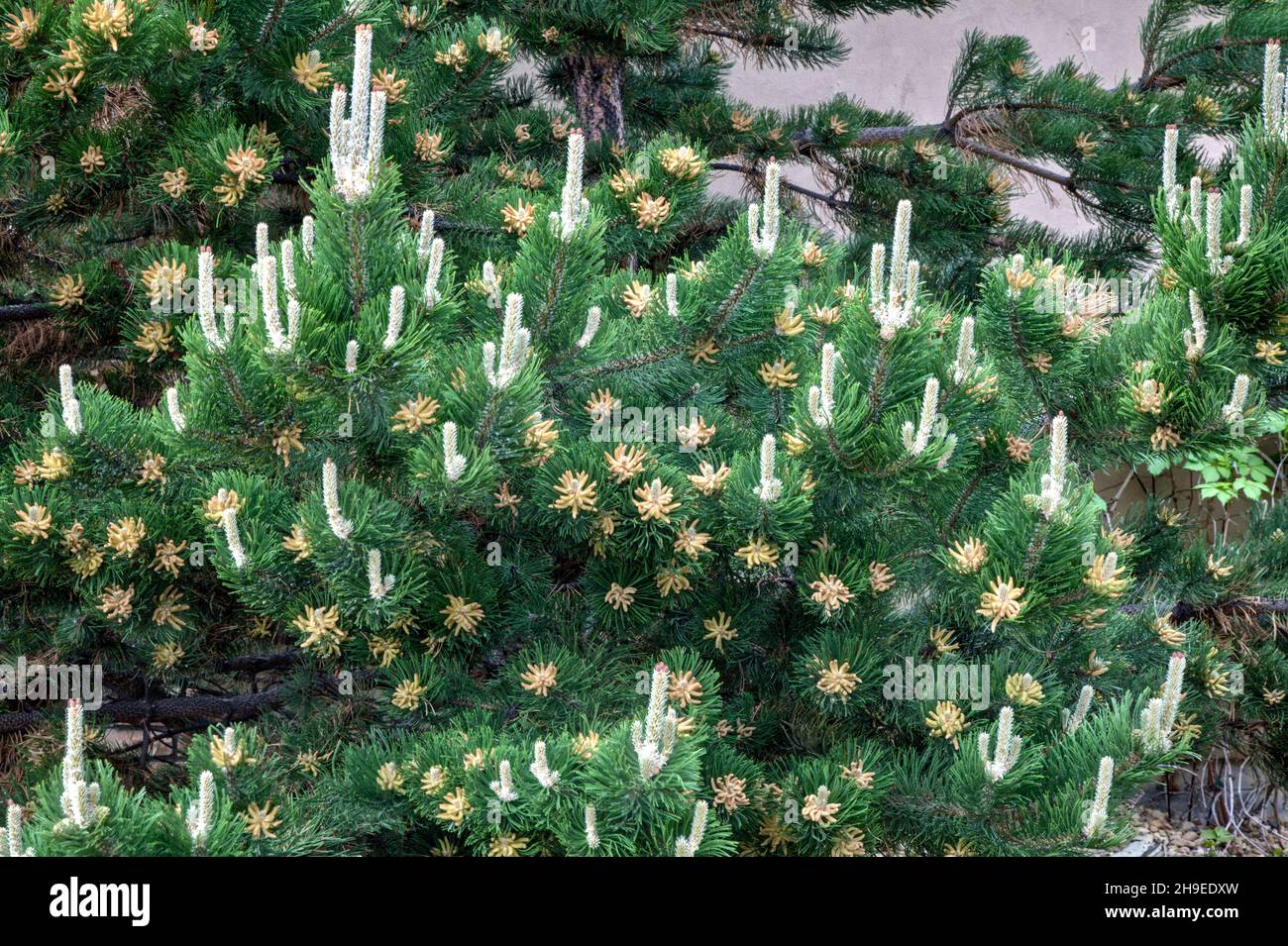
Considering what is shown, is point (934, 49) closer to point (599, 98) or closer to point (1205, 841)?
point (599, 98)

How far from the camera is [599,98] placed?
2.87 meters

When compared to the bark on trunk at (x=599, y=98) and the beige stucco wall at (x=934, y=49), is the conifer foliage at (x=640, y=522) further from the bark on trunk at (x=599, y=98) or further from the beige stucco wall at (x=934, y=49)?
the beige stucco wall at (x=934, y=49)

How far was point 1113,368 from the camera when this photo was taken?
5.35 ft

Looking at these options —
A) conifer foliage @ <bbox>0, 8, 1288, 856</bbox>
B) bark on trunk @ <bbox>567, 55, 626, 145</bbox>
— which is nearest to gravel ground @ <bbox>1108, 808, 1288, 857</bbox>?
conifer foliage @ <bbox>0, 8, 1288, 856</bbox>

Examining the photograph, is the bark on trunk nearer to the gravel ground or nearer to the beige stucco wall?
the beige stucco wall

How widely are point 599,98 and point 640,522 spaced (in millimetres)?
1712

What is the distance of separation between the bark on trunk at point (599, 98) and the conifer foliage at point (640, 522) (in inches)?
43.9

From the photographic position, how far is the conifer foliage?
4.17 feet

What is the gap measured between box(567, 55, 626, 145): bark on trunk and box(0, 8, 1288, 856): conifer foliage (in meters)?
1.12

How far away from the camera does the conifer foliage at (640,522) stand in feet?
4.17

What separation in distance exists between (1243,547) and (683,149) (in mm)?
1537

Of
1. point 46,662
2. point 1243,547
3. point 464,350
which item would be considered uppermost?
point 464,350
